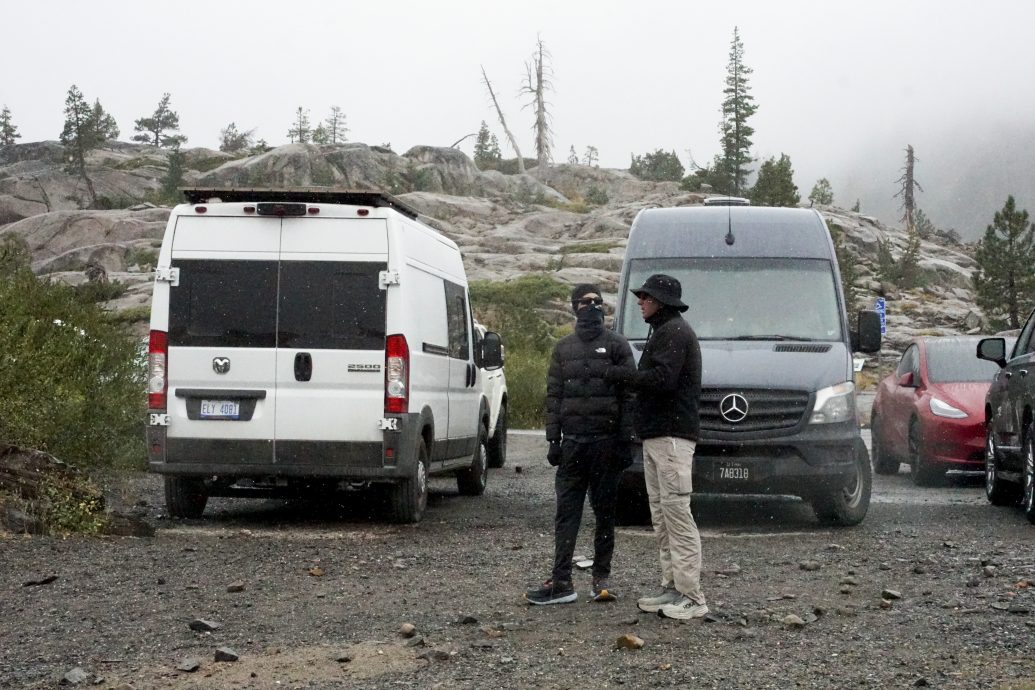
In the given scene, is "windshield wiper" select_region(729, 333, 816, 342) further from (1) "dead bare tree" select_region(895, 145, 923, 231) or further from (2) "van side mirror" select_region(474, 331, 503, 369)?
(1) "dead bare tree" select_region(895, 145, 923, 231)

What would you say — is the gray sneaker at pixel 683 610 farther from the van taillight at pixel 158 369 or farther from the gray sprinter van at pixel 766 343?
the van taillight at pixel 158 369

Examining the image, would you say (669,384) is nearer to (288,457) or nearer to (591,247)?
(288,457)

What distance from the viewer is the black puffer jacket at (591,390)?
784 cm

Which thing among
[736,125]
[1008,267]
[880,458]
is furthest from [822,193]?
[880,458]

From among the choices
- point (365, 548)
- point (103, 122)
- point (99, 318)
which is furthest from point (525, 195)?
point (365, 548)

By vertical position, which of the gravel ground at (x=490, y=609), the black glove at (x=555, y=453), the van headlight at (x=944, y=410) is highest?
the van headlight at (x=944, y=410)

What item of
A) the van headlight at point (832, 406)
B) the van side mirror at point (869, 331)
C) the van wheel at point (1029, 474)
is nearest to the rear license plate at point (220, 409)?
the van headlight at point (832, 406)

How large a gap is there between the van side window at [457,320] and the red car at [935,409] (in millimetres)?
5176

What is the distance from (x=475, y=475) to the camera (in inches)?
580

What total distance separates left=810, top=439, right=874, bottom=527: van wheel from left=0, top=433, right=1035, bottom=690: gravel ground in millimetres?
203

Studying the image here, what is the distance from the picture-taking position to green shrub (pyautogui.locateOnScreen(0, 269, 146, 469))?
491 inches

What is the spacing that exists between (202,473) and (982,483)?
9.52m

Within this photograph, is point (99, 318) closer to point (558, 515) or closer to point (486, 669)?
point (558, 515)

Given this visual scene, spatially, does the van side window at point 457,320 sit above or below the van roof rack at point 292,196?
below
